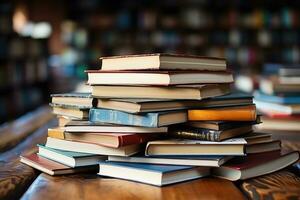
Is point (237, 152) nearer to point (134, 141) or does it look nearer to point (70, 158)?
point (134, 141)

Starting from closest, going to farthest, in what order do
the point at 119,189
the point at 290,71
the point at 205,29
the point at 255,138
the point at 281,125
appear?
the point at 119,189, the point at 255,138, the point at 281,125, the point at 290,71, the point at 205,29

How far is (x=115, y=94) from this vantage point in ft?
2.58

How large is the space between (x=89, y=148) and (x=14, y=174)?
0.15 m

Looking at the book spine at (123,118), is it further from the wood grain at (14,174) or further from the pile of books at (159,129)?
the wood grain at (14,174)

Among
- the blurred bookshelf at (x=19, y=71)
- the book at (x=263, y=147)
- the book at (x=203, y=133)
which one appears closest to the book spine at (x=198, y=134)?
the book at (x=203, y=133)

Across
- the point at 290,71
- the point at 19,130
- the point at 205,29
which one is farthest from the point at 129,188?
the point at 205,29

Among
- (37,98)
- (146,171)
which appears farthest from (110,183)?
(37,98)

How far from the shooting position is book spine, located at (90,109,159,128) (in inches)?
28.3

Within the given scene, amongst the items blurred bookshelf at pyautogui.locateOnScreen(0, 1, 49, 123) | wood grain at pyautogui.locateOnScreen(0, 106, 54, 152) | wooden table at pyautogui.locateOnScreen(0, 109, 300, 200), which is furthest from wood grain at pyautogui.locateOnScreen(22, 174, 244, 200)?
blurred bookshelf at pyautogui.locateOnScreen(0, 1, 49, 123)

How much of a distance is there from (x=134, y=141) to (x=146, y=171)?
2.3 inches

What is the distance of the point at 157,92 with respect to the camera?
2.48ft

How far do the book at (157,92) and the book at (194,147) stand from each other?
0.26ft

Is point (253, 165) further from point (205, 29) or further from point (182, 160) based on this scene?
point (205, 29)

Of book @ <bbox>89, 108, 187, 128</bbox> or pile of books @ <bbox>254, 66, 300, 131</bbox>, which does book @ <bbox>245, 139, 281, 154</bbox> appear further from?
pile of books @ <bbox>254, 66, 300, 131</bbox>
